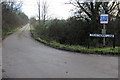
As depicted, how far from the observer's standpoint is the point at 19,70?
6.48 metres

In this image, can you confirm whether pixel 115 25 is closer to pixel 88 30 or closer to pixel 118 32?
pixel 118 32

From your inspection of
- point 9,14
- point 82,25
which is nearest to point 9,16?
point 9,14

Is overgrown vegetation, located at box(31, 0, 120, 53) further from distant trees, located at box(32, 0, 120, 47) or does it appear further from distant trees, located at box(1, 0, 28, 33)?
distant trees, located at box(1, 0, 28, 33)

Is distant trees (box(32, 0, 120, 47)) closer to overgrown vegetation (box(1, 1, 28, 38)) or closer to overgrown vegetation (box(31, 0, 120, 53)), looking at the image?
overgrown vegetation (box(31, 0, 120, 53))

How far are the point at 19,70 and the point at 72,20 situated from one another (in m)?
16.4

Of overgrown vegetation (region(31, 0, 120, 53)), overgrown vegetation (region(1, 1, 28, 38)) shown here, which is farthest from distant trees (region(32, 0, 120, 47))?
overgrown vegetation (region(1, 1, 28, 38))

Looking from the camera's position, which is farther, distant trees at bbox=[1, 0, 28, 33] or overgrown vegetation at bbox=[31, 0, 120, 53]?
distant trees at bbox=[1, 0, 28, 33]

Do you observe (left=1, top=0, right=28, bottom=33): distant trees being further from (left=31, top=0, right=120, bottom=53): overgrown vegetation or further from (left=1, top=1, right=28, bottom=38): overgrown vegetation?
(left=31, top=0, right=120, bottom=53): overgrown vegetation

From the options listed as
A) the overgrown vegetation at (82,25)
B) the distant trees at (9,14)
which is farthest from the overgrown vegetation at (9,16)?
the overgrown vegetation at (82,25)

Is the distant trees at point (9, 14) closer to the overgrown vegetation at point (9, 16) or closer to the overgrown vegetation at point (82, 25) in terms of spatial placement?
the overgrown vegetation at point (9, 16)

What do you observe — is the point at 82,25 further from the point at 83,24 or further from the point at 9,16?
the point at 9,16

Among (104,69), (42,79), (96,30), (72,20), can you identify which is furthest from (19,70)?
(72,20)

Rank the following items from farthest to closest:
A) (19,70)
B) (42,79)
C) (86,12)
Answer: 1. (86,12)
2. (19,70)
3. (42,79)

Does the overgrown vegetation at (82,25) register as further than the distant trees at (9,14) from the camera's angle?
No
